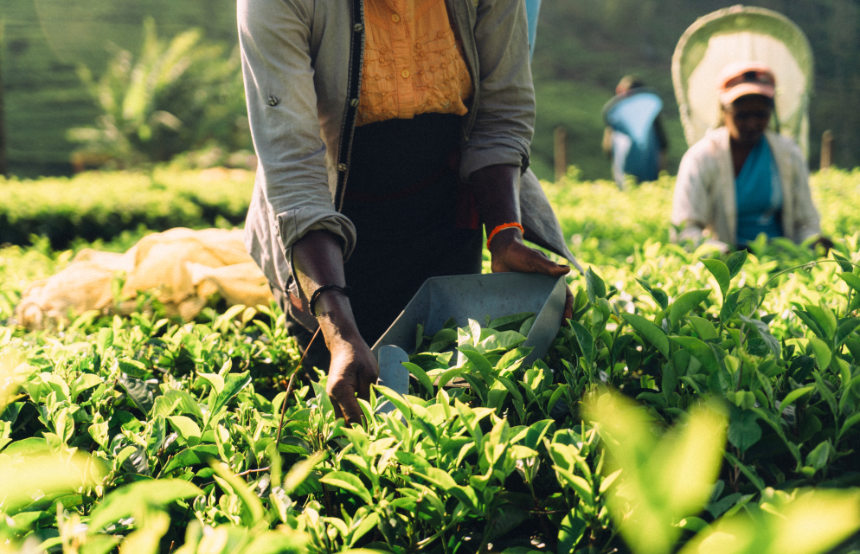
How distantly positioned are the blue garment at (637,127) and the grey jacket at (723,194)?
7.15 meters

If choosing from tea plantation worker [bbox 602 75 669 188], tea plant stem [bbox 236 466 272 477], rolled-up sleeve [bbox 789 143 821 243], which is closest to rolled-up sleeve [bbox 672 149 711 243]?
rolled-up sleeve [bbox 789 143 821 243]

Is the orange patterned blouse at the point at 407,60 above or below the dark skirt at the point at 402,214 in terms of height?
above

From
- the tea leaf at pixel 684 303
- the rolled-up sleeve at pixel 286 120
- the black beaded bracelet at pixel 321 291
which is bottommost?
the tea leaf at pixel 684 303

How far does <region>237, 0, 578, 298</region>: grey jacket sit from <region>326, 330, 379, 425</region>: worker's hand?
34 cm

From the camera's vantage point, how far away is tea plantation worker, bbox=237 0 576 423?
1.71 m

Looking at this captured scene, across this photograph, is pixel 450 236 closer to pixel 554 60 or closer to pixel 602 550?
pixel 602 550

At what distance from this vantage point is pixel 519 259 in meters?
1.76

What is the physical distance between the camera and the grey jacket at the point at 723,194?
3959 mm

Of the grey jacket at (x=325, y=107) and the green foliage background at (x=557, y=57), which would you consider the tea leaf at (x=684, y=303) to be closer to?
the grey jacket at (x=325, y=107)

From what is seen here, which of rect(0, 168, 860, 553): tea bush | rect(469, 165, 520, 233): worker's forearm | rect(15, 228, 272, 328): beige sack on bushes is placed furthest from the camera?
rect(15, 228, 272, 328): beige sack on bushes

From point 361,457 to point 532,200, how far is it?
1.23 metres

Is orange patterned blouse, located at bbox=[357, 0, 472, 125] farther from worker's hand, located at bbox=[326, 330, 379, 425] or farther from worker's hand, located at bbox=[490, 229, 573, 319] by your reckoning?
worker's hand, located at bbox=[326, 330, 379, 425]

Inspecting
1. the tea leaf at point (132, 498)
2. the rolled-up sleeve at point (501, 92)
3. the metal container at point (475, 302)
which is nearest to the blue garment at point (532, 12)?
the rolled-up sleeve at point (501, 92)

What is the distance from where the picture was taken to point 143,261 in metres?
3.18
